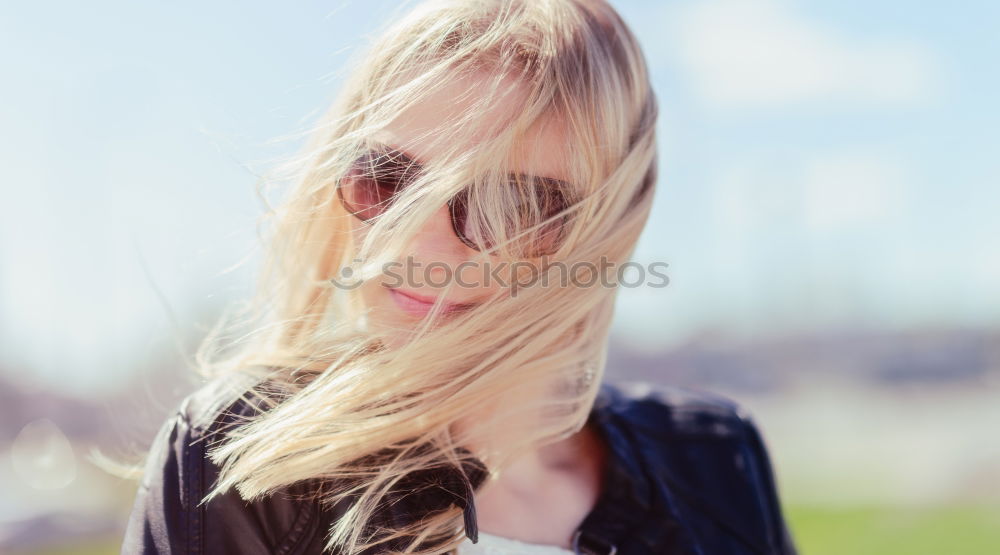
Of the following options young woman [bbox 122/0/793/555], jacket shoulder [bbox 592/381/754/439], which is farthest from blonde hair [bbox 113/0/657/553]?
jacket shoulder [bbox 592/381/754/439]

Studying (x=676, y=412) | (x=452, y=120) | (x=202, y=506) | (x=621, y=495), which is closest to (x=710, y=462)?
(x=676, y=412)

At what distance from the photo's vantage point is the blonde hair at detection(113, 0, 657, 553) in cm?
133

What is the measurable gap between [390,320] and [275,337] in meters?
0.31

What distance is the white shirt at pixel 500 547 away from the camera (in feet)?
4.66

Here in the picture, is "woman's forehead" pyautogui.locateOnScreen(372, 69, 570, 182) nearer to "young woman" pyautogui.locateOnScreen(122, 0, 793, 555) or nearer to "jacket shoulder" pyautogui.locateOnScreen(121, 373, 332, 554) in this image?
"young woman" pyautogui.locateOnScreen(122, 0, 793, 555)

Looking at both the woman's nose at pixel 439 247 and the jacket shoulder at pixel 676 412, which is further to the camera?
the jacket shoulder at pixel 676 412

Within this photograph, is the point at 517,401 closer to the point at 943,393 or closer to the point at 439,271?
the point at 439,271

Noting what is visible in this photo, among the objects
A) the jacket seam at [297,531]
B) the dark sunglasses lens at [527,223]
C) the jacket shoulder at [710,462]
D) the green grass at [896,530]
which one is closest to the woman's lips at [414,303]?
the dark sunglasses lens at [527,223]

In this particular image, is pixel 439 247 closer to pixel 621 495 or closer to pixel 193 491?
pixel 193 491

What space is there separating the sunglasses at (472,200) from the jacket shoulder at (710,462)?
668 millimetres

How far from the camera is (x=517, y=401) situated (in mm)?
1622

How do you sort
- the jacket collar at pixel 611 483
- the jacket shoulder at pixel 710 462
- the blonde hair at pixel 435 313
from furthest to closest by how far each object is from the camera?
the jacket shoulder at pixel 710 462 < the jacket collar at pixel 611 483 < the blonde hair at pixel 435 313

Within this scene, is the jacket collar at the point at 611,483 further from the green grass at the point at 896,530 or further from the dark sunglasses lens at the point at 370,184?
the green grass at the point at 896,530

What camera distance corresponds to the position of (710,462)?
73.2 inches
